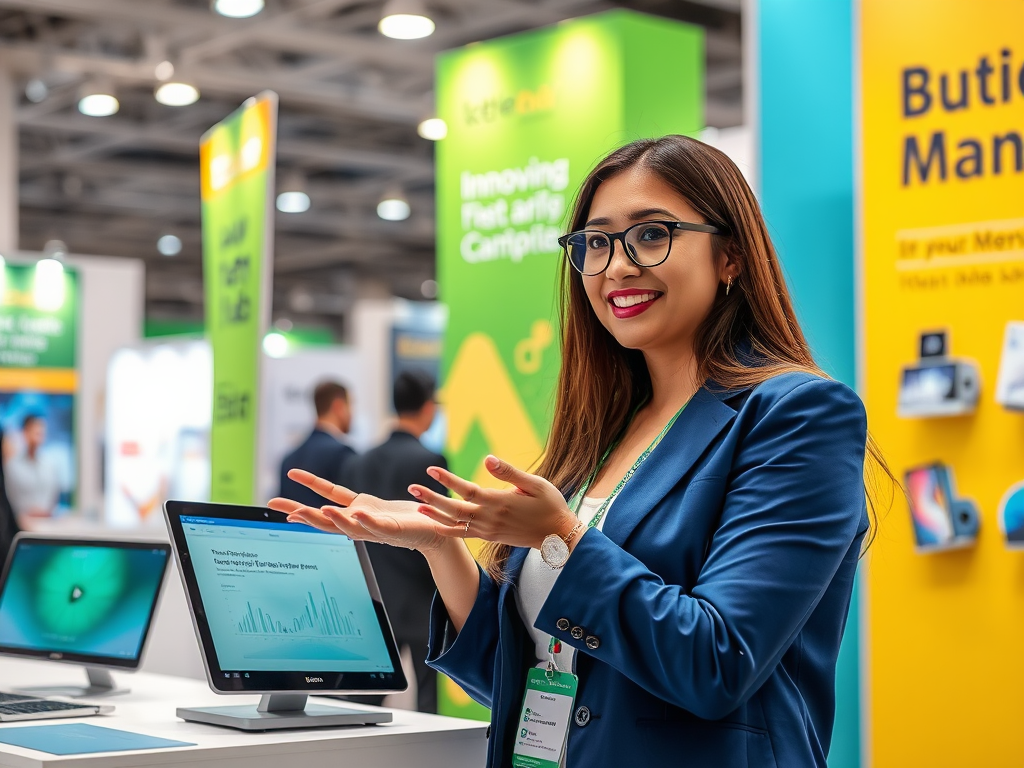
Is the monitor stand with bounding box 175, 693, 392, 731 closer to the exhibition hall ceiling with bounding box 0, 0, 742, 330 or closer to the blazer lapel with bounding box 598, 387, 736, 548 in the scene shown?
the blazer lapel with bounding box 598, 387, 736, 548

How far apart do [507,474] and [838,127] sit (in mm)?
3054

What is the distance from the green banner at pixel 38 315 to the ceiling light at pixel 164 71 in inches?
63.2

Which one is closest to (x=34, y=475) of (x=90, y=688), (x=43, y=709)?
(x=90, y=688)

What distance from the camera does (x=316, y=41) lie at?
9320mm

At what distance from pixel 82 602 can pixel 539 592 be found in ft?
5.06

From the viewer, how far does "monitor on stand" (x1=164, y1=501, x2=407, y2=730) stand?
218 centimetres

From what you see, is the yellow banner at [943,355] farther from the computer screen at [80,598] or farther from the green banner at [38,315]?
the green banner at [38,315]

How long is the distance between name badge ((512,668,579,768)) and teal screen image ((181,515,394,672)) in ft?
1.77

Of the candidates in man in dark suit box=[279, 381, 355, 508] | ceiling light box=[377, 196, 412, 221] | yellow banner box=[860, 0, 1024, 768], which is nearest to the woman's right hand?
yellow banner box=[860, 0, 1024, 768]

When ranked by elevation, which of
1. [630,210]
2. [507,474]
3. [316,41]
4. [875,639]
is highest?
[316,41]

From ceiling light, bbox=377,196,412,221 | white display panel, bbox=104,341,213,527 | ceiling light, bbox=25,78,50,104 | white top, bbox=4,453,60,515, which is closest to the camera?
white top, bbox=4,453,60,515

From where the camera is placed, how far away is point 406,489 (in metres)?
4.77

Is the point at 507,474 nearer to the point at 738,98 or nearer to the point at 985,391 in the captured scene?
the point at 985,391

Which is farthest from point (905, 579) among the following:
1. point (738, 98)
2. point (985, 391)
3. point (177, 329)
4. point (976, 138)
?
point (177, 329)
